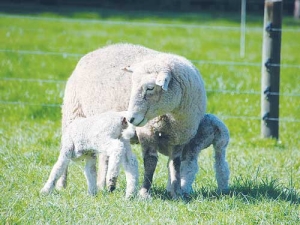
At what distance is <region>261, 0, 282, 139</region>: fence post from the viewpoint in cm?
798

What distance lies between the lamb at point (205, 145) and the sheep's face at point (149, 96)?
547mm

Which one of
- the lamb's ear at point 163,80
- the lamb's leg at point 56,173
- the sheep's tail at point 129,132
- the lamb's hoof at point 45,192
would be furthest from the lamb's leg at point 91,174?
the lamb's ear at point 163,80

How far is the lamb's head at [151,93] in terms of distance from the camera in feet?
16.7

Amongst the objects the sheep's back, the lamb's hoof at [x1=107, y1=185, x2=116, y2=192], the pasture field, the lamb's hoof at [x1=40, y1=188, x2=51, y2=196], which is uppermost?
the sheep's back

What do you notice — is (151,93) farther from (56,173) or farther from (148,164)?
(56,173)

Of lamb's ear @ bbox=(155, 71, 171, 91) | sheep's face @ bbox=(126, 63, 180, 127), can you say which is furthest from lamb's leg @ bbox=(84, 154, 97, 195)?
lamb's ear @ bbox=(155, 71, 171, 91)

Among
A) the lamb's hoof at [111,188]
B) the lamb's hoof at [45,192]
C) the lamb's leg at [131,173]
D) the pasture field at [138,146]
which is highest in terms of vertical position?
the lamb's leg at [131,173]

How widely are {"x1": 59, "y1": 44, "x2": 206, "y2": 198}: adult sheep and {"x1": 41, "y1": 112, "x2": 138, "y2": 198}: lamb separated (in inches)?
7.0

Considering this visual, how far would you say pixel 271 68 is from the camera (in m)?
8.00

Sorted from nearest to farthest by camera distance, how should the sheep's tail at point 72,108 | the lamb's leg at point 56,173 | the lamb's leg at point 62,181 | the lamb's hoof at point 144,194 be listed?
the lamb's hoof at point 144,194 → the lamb's leg at point 56,173 → the lamb's leg at point 62,181 → the sheep's tail at point 72,108

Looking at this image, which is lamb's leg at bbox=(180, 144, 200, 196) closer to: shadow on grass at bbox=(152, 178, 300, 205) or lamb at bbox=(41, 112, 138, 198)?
shadow on grass at bbox=(152, 178, 300, 205)

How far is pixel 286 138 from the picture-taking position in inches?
324

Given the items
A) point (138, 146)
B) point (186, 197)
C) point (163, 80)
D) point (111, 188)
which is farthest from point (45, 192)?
point (138, 146)

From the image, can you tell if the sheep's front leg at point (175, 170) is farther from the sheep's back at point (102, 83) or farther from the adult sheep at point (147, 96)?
the sheep's back at point (102, 83)
